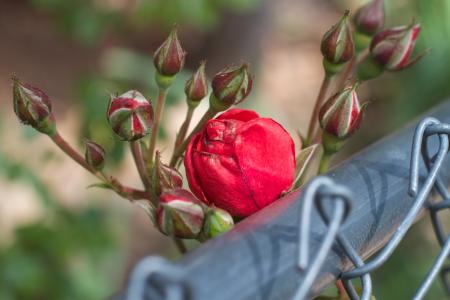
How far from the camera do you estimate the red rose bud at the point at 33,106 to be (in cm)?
82

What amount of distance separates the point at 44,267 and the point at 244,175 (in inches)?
60.6

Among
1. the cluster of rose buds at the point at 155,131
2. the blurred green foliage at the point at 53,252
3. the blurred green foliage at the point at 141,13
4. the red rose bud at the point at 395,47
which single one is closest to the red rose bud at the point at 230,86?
the cluster of rose buds at the point at 155,131

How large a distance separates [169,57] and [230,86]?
0.09 metres

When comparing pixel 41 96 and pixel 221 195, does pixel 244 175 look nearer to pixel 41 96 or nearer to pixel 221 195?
pixel 221 195

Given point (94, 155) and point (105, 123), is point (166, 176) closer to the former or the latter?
point (94, 155)

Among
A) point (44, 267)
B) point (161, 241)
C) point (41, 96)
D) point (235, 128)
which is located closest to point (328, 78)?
point (235, 128)

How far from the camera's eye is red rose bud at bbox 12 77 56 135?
821 millimetres

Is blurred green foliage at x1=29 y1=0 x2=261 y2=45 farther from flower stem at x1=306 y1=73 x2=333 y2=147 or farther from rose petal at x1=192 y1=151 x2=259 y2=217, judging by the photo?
rose petal at x1=192 y1=151 x2=259 y2=217

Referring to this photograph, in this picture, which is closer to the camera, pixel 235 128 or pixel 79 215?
pixel 235 128

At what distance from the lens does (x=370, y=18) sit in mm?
1051

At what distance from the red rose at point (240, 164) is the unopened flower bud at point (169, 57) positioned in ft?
0.45

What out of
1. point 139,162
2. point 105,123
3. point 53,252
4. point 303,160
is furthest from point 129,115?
point 53,252

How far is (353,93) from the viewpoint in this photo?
2.62 feet

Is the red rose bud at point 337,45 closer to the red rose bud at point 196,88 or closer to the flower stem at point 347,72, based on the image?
the flower stem at point 347,72
